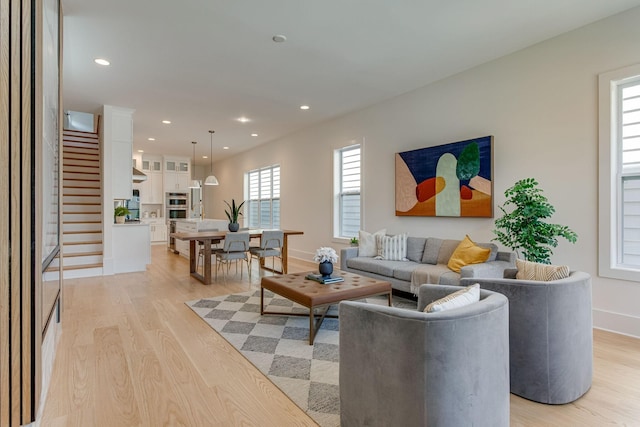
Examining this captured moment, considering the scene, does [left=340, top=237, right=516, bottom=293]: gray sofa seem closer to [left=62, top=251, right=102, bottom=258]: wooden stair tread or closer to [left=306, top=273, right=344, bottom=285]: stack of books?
[left=306, top=273, right=344, bottom=285]: stack of books

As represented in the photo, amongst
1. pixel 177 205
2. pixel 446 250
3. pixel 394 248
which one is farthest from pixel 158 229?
pixel 446 250

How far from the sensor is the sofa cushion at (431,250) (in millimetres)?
4301

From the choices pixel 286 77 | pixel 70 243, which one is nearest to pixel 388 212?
pixel 286 77

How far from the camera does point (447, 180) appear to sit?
4.43 m

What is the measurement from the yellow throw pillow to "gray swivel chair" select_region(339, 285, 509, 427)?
2.11m

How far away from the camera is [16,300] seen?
4.40ft

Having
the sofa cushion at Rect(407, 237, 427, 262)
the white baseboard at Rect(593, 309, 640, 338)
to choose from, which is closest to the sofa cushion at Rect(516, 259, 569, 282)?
the white baseboard at Rect(593, 309, 640, 338)

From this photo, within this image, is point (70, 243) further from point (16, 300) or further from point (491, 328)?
point (491, 328)

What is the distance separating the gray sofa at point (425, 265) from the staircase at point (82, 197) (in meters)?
4.48

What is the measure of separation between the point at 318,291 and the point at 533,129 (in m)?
2.93

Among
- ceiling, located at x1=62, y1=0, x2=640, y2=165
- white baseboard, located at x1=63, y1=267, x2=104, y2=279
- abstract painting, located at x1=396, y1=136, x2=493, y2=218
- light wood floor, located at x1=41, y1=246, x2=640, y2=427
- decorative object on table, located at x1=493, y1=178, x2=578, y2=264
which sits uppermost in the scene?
ceiling, located at x1=62, y1=0, x2=640, y2=165

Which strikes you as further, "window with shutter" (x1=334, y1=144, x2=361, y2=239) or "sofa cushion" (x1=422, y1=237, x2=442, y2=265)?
"window with shutter" (x1=334, y1=144, x2=361, y2=239)

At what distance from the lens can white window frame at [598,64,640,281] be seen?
3.10 m

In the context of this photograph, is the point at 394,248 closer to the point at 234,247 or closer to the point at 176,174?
the point at 234,247
